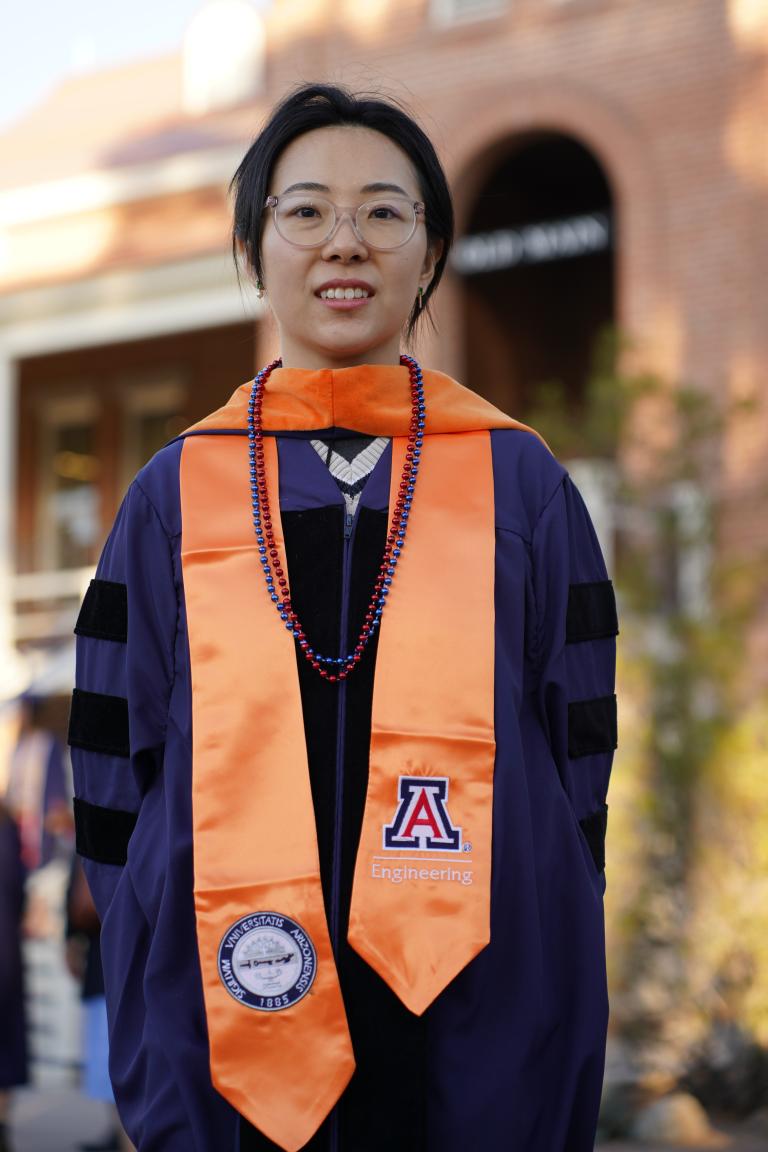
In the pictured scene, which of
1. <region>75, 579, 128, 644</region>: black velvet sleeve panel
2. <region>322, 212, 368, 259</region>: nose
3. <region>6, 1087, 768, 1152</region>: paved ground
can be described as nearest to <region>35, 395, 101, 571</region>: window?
<region>6, 1087, 768, 1152</region>: paved ground

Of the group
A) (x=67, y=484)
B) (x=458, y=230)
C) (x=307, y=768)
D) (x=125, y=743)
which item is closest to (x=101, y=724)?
(x=125, y=743)

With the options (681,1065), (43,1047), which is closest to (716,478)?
(681,1065)

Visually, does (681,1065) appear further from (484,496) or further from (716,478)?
(484,496)

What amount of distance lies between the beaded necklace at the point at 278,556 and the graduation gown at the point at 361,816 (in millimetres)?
21

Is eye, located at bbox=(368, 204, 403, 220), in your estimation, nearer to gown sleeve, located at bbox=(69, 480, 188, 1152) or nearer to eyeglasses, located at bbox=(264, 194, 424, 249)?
eyeglasses, located at bbox=(264, 194, 424, 249)

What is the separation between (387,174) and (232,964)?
119 cm

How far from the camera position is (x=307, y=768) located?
2244 mm

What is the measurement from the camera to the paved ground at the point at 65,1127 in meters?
6.73

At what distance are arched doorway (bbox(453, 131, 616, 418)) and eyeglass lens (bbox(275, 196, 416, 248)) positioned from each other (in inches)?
437

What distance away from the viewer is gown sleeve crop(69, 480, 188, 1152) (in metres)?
2.29

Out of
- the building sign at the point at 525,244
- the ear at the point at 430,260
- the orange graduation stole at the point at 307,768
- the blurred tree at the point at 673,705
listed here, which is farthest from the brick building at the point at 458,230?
the orange graduation stole at the point at 307,768

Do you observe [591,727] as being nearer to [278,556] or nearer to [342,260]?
[278,556]

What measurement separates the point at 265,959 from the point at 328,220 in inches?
42.8

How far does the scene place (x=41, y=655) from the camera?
15930 mm
